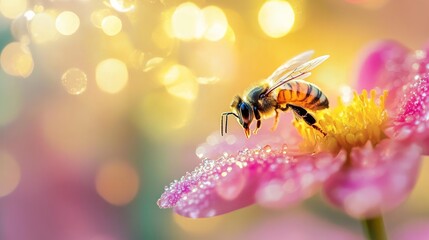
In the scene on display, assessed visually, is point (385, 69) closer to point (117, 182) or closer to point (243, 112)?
point (243, 112)

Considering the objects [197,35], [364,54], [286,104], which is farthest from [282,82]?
[197,35]

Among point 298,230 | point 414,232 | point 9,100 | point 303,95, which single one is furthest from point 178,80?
point 303,95

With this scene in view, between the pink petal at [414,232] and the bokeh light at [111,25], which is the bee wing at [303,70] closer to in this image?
the pink petal at [414,232]

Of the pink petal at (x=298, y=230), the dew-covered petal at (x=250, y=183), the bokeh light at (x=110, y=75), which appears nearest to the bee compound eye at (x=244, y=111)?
the dew-covered petal at (x=250, y=183)

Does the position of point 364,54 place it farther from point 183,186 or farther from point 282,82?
point 183,186

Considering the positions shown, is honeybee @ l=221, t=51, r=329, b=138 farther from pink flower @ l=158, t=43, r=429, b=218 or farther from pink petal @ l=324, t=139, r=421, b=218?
pink petal @ l=324, t=139, r=421, b=218

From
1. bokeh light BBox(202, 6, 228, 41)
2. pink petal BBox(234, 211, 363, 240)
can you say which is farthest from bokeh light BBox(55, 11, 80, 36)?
pink petal BBox(234, 211, 363, 240)

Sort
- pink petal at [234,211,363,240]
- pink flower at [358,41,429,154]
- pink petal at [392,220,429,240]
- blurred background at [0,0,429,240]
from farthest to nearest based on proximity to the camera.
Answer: blurred background at [0,0,429,240] < pink petal at [234,211,363,240] < pink petal at [392,220,429,240] < pink flower at [358,41,429,154]
